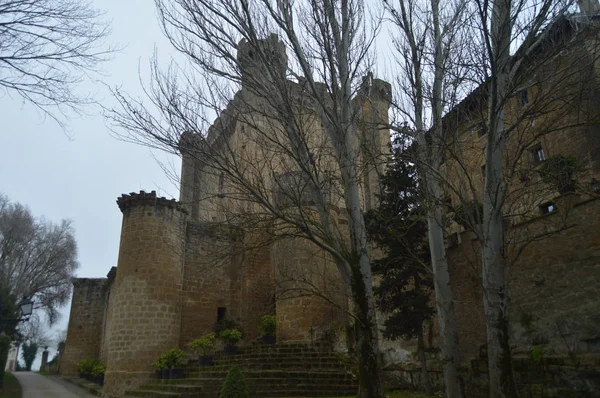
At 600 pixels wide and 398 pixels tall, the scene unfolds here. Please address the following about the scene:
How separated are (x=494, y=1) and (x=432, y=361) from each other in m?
8.57

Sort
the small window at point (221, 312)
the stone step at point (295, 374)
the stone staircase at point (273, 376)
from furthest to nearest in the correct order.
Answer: the small window at point (221, 312), the stone step at point (295, 374), the stone staircase at point (273, 376)

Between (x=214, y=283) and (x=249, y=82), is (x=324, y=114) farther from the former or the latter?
(x=214, y=283)

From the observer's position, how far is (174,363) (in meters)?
14.9

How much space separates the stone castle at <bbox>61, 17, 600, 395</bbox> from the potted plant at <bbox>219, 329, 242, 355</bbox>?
1.58 m

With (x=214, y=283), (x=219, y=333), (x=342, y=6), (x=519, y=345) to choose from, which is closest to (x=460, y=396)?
(x=519, y=345)

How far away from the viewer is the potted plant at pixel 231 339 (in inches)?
626

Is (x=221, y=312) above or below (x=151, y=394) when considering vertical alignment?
above

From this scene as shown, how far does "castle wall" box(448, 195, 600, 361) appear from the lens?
9156mm

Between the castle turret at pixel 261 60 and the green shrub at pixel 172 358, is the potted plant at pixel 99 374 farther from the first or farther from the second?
the castle turret at pixel 261 60

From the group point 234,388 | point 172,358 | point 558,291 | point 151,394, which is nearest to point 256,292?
point 172,358

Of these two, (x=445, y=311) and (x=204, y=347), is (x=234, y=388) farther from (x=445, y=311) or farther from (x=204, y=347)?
(x=204, y=347)

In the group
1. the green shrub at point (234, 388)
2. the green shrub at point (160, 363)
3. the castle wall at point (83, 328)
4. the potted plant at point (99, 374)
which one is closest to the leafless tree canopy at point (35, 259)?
the castle wall at point (83, 328)

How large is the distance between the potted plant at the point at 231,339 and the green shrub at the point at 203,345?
480 millimetres

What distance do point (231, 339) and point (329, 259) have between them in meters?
4.60
